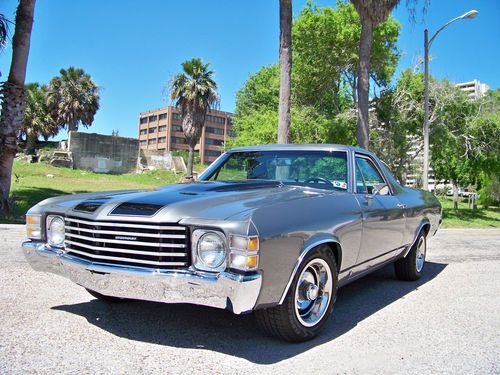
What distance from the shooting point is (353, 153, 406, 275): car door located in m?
4.39

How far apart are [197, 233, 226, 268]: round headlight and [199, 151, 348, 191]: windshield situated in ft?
5.14

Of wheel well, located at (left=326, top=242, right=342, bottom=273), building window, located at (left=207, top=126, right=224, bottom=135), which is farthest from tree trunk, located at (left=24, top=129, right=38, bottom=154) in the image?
building window, located at (left=207, top=126, right=224, bottom=135)

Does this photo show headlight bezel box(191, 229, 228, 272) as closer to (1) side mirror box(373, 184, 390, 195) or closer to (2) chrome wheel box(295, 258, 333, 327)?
(2) chrome wheel box(295, 258, 333, 327)

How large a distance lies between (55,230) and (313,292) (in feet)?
6.91

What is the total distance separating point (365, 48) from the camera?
15438 millimetres

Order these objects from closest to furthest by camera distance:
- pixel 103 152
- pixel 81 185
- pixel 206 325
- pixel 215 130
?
pixel 206 325 → pixel 81 185 → pixel 103 152 → pixel 215 130

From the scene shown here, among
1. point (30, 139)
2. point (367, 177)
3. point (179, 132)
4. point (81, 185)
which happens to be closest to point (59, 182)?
point (81, 185)

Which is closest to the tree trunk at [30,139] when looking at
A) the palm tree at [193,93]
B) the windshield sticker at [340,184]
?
the palm tree at [193,93]

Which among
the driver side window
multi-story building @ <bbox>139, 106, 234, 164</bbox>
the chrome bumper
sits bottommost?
the chrome bumper

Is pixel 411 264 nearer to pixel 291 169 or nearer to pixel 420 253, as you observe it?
pixel 420 253

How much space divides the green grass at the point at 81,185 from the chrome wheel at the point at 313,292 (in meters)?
10.2

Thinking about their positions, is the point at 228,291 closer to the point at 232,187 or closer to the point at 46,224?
the point at 232,187

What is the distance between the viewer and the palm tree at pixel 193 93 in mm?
33219

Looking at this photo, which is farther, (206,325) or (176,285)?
(206,325)
